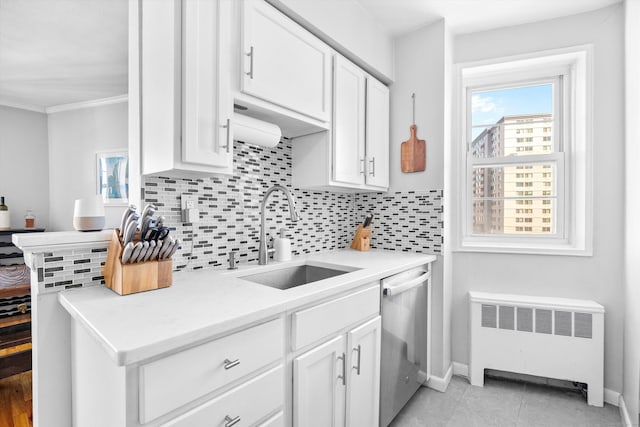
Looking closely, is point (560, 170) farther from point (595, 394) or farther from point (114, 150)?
point (114, 150)

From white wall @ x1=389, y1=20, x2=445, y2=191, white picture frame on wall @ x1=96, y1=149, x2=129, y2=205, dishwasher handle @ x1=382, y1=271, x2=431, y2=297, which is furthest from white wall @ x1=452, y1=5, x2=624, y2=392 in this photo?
white picture frame on wall @ x1=96, y1=149, x2=129, y2=205

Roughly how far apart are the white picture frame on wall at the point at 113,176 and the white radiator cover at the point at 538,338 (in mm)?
2425

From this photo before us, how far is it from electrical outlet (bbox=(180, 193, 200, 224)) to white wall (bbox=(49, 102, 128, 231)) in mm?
628

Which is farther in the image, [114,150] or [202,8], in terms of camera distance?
[114,150]

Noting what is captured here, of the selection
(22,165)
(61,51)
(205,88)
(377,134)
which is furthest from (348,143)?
(22,165)

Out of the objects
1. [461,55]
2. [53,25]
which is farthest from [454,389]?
[53,25]

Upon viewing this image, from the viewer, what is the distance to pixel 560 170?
7.66 feet

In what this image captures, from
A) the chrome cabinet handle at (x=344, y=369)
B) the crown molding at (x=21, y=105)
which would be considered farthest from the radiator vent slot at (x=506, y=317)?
the crown molding at (x=21, y=105)

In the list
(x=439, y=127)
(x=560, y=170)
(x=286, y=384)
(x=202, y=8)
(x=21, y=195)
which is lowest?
(x=286, y=384)

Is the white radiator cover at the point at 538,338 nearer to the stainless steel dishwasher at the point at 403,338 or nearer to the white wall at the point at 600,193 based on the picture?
the white wall at the point at 600,193

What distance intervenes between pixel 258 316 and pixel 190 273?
65 cm

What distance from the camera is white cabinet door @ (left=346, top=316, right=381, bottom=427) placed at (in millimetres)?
1410

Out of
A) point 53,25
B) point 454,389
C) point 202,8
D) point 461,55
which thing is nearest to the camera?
point 202,8

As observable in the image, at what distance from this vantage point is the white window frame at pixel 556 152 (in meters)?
2.18
